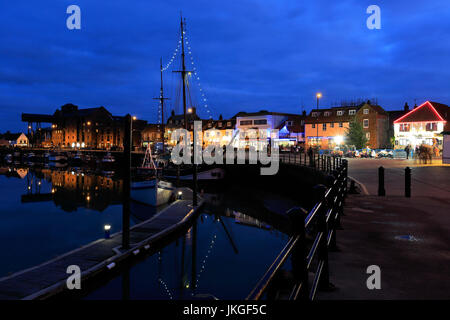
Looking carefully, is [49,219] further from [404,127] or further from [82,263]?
[404,127]

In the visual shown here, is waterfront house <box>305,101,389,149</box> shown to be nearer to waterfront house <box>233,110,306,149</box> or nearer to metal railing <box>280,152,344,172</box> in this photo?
waterfront house <box>233,110,306,149</box>

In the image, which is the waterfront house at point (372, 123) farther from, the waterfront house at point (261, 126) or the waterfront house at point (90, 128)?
the waterfront house at point (90, 128)

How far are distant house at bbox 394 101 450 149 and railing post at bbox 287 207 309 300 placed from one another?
194 feet

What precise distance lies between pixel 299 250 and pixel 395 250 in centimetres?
469

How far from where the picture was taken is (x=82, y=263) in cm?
1164

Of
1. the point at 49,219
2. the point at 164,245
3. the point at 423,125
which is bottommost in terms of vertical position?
the point at 49,219

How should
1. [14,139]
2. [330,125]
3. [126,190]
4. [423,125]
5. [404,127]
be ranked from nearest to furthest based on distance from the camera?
1. [126,190]
2. [423,125]
3. [404,127]
4. [330,125]
5. [14,139]

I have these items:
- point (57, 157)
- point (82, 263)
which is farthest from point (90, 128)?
point (82, 263)

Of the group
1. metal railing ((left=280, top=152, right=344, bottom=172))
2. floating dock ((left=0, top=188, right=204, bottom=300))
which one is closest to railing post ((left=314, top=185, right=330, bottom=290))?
floating dock ((left=0, top=188, right=204, bottom=300))

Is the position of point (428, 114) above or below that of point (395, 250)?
above

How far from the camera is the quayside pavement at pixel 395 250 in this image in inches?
200

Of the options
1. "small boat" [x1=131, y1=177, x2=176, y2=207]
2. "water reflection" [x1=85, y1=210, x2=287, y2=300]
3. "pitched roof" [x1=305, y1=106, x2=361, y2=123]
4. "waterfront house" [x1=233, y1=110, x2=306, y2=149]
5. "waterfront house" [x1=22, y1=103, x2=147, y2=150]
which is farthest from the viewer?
"waterfront house" [x1=22, y1=103, x2=147, y2=150]

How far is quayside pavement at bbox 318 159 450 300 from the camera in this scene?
200 inches
